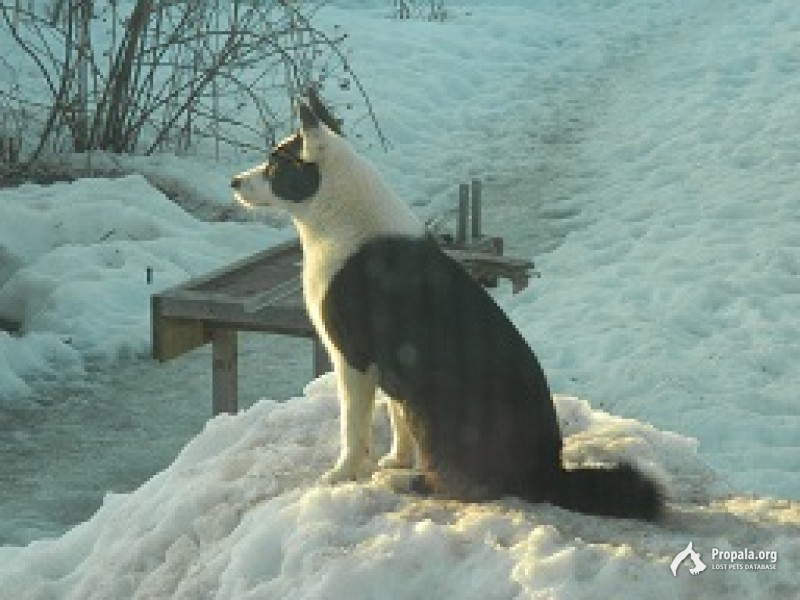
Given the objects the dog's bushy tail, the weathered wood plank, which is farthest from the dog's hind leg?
the weathered wood plank

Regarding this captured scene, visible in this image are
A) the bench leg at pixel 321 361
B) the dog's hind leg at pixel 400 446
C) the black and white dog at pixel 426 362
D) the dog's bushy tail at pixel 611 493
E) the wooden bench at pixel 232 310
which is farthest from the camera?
the bench leg at pixel 321 361

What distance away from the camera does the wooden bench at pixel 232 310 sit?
18.8 feet

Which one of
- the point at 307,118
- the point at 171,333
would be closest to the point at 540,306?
the point at 171,333

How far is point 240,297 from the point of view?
5.88m

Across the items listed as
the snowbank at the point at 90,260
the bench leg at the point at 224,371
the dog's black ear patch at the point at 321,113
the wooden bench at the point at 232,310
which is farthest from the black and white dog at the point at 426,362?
the snowbank at the point at 90,260

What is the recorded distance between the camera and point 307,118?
3566 millimetres

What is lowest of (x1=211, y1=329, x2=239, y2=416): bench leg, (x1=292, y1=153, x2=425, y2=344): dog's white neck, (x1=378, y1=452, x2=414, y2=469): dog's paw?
(x1=211, y1=329, x2=239, y2=416): bench leg

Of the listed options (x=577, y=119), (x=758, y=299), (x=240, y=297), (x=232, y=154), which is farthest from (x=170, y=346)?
(x=577, y=119)

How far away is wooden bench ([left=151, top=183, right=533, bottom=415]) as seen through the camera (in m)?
5.74

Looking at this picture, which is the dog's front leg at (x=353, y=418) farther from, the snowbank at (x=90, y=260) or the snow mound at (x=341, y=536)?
the snowbank at (x=90, y=260)

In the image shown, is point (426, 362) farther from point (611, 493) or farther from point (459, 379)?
point (611, 493)

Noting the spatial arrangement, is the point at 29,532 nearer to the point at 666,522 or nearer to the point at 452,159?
the point at 666,522

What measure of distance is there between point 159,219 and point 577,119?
4.56 m

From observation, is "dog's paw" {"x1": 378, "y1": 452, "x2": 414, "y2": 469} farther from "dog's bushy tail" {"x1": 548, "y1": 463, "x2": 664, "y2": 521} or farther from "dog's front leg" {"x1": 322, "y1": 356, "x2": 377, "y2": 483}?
"dog's bushy tail" {"x1": 548, "y1": 463, "x2": 664, "y2": 521}
